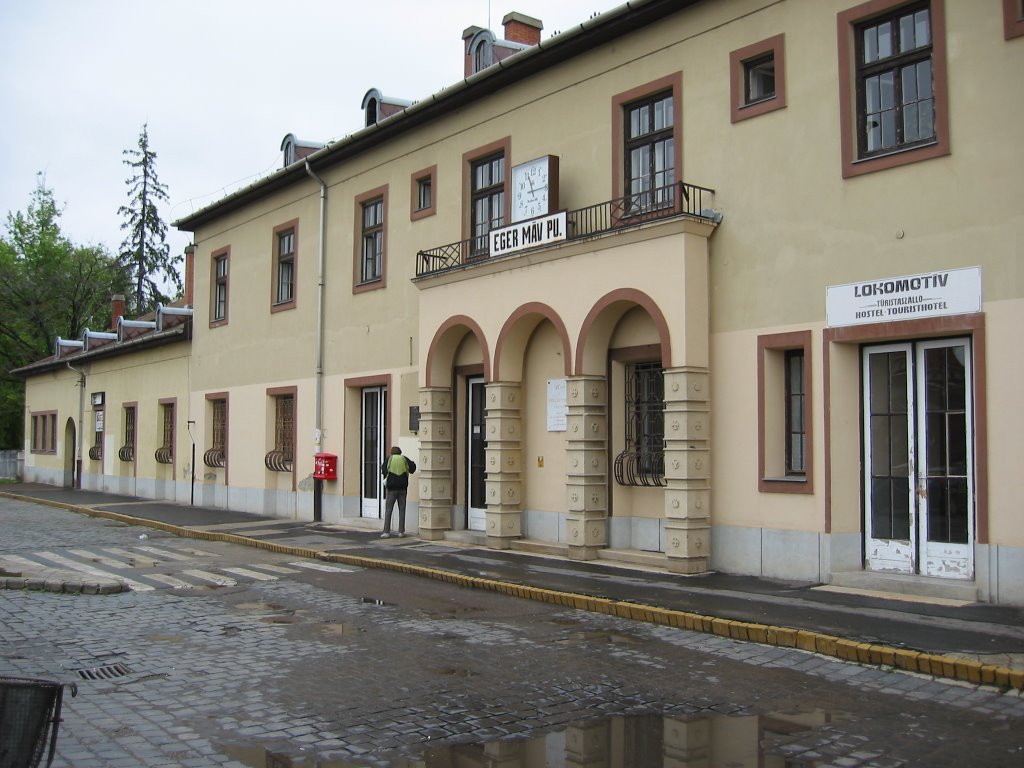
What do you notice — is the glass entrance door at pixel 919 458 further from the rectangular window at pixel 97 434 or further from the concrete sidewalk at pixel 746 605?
the rectangular window at pixel 97 434

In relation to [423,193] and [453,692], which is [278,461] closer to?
[423,193]

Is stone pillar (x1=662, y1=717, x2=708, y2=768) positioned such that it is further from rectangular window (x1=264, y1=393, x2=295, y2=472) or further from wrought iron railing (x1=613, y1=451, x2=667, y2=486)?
rectangular window (x1=264, y1=393, x2=295, y2=472)

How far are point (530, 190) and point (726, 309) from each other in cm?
433

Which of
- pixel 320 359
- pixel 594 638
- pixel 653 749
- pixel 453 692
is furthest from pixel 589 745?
pixel 320 359

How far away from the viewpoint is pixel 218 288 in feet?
91.0

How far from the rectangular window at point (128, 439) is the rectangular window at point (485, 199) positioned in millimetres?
19908

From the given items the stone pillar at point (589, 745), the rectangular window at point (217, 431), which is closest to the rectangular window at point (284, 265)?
the rectangular window at point (217, 431)

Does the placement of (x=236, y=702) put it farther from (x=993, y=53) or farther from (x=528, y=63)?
(x=528, y=63)

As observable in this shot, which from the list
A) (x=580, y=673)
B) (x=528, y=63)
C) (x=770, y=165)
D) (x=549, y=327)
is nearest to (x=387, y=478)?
(x=549, y=327)

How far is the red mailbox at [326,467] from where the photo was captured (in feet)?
70.4

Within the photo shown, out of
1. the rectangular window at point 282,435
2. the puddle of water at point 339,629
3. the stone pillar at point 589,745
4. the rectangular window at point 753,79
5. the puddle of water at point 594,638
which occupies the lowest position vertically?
the puddle of water at point 594,638

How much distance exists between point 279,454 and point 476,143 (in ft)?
32.1

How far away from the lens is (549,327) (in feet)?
A: 53.6

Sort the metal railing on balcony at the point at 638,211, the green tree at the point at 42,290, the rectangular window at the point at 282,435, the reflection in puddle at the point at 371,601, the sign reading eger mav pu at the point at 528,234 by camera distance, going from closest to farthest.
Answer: the reflection in puddle at the point at 371,601 → the metal railing on balcony at the point at 638,211 → the sign reading eger mav pu at the point at 528,234 → the rectangular window at the point at 282,435 → the green tree at the point at 42,290
